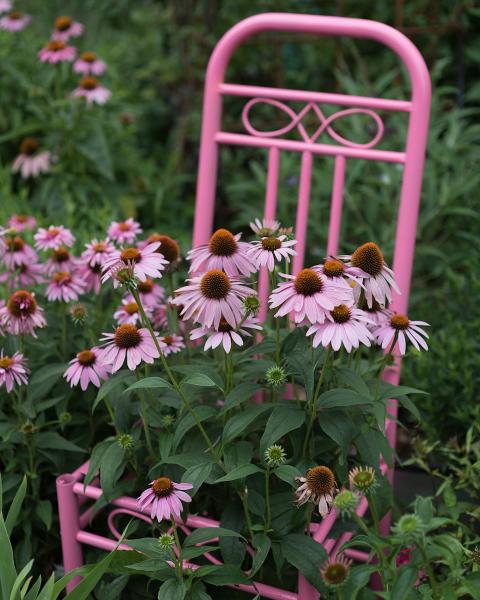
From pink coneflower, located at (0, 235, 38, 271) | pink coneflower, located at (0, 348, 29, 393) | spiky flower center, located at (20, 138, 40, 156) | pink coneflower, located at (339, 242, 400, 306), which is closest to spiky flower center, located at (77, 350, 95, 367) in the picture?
pink coneflower, located at (0, 348, 29, 393)


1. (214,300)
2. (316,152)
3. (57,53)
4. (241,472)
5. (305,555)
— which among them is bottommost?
(305,555)

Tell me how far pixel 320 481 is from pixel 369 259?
0.30m

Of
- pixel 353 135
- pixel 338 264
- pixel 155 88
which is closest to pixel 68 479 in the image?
pixel 338 264

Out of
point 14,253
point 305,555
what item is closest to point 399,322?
point 305,555

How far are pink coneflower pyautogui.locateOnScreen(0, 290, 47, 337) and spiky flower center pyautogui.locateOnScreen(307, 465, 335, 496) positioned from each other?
0.55 m

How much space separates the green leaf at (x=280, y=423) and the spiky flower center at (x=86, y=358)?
304 mm

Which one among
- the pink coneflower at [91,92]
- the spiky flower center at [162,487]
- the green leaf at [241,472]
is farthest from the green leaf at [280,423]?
the pink coneflower at [91,92]

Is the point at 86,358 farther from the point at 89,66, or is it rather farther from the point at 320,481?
the point at 89,66

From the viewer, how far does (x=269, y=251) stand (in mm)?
1115

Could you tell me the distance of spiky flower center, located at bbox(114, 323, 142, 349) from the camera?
114 centimetres

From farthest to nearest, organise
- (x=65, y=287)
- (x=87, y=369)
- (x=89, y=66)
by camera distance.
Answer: (x=89, y=66) → (x=65, y=287) → (x=87, y=369)

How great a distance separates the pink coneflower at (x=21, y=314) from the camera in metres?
1.32

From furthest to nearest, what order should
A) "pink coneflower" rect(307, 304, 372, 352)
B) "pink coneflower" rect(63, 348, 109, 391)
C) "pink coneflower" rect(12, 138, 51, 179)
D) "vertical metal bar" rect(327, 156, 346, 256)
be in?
"pink coneflower" rect(12, 138, 51, 179) < "vertical metal bar" rect(327, 156, 346, 256) < "pink coneflower" rect(63, 348, 109, 391) < "pink coneflower" rect(307, 304, 372, 352)

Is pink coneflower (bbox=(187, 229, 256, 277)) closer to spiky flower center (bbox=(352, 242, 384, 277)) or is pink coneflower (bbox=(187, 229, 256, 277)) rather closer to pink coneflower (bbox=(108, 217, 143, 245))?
spiky flower center (bbox=(352, 242, 384, 277))
